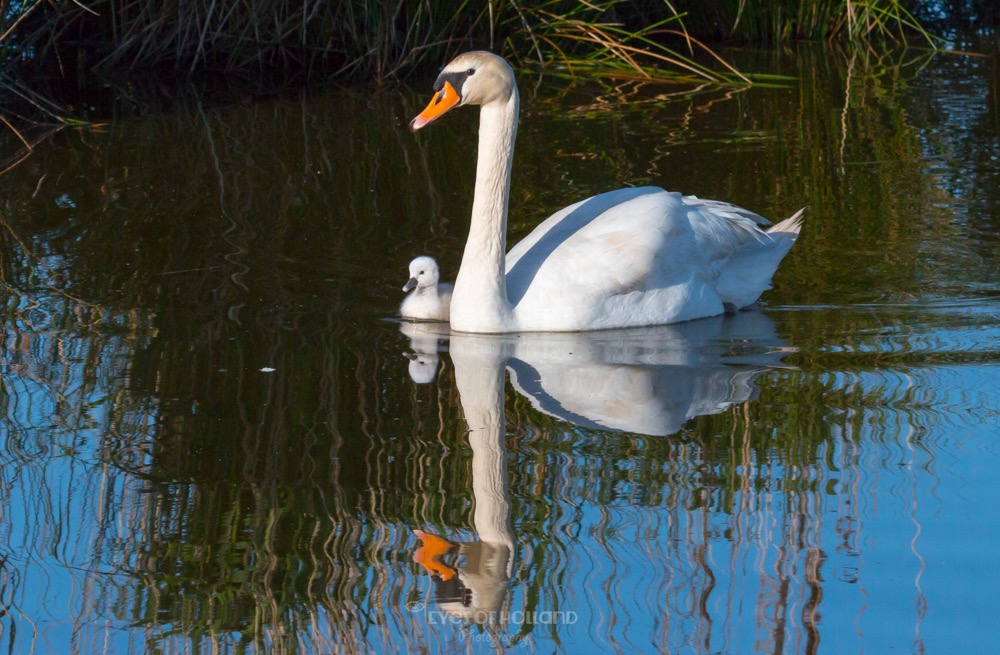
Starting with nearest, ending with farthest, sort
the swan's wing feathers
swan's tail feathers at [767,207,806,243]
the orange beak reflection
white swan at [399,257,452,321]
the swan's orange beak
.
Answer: the orange beak reflection → the swan's orange beak → white swan at [399,257,452,321] → the swan's wing feathers → swan's tail feathers at [767,207,806,243]

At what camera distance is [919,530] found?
4.28 meters

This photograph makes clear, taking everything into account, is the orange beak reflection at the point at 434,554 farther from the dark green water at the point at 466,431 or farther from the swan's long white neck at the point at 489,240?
the swan's long white neck at the point at 489,240

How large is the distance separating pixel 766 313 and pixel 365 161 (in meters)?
3.93

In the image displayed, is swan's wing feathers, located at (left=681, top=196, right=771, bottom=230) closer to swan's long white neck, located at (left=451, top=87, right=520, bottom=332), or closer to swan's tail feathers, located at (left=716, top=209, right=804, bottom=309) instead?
swan's tail feathers, located at (left=716, top=209, right=804, bottom=309)

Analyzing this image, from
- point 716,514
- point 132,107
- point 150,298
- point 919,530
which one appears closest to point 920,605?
point 919,530

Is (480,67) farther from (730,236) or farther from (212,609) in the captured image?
(212,609)

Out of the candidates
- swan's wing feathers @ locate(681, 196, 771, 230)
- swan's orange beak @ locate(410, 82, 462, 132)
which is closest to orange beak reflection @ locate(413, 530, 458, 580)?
swan's orange beak @ locate(410, 82, 462, 132)

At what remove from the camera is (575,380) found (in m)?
5.75

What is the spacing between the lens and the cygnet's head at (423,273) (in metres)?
6.72

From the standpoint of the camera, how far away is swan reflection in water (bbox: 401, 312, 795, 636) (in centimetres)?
435

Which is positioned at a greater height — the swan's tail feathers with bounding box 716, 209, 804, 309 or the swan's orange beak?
the swan's orange beak

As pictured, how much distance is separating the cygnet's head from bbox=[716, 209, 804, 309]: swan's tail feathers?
1.36 meters

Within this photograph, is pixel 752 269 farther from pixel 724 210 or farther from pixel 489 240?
pixel 489 240

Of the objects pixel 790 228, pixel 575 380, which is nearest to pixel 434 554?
pixel 575 380
